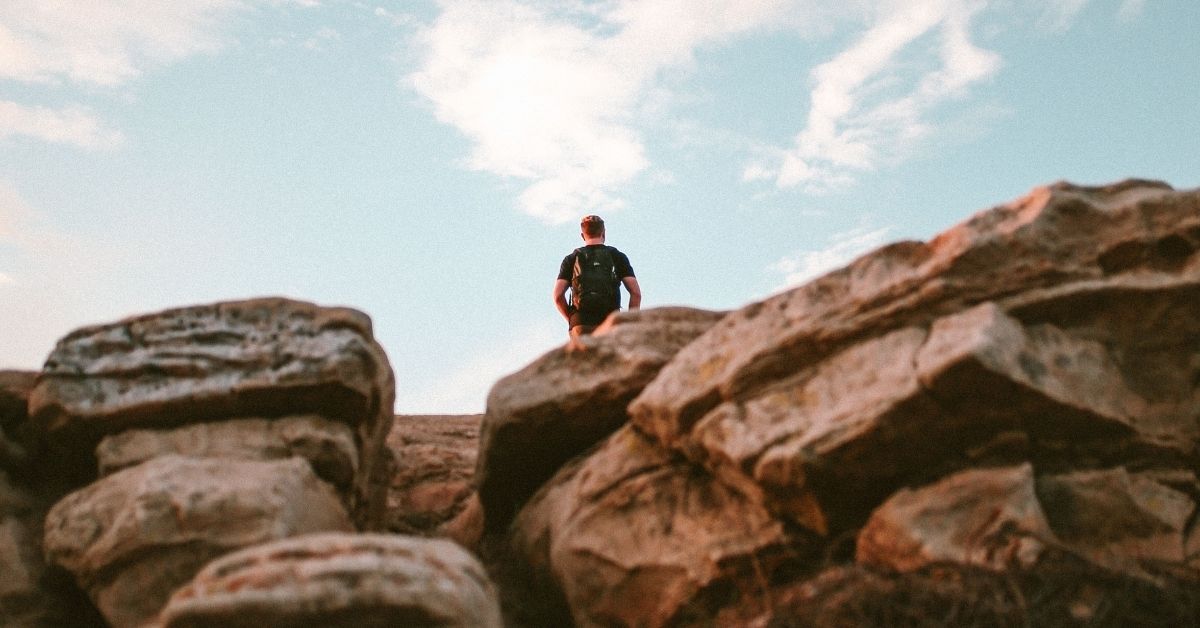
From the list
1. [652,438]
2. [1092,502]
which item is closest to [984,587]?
[1092,502]

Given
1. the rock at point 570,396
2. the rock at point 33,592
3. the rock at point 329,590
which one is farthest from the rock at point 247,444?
the rock at point 329,590

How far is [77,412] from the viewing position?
301 inches

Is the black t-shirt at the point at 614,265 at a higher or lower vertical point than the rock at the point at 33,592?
higher

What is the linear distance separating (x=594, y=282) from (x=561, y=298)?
546mm

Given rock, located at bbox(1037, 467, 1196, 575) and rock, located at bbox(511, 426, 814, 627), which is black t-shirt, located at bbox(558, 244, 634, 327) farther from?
rock, located at bbox(1037, 467, 1196, 575)

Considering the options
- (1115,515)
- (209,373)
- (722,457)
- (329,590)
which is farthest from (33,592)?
(1115,515)

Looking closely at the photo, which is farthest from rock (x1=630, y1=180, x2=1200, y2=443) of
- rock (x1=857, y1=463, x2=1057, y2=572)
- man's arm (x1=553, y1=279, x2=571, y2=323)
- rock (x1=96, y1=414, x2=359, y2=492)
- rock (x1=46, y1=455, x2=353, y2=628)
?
man's arm (x1=553, y1=279, x2=571, y2=323)

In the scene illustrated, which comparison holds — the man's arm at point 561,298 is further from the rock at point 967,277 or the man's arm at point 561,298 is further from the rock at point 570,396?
the rock at point 967,277

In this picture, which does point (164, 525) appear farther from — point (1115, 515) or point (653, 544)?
point (1115, 515)

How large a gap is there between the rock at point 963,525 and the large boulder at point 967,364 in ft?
0.48

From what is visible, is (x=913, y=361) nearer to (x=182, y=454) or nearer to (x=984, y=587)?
(x=984, y=587)

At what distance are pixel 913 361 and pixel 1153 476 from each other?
5.03 feet

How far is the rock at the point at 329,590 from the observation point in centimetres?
488

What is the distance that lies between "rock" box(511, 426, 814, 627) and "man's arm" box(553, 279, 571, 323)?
3.71 metres
